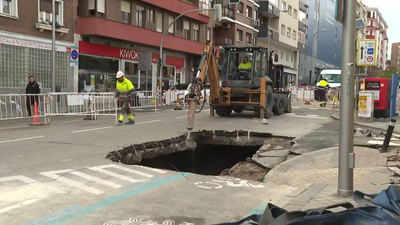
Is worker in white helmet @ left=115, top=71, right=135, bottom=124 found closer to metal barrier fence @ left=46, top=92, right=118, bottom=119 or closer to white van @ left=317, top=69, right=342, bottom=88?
metal barrier fence @ left=46, top=92, right=118, bottom=119

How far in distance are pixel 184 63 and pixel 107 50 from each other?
10.1 meters

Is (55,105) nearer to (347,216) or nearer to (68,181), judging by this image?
(68,181)

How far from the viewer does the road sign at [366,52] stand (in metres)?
11.0

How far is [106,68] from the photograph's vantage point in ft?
80.7

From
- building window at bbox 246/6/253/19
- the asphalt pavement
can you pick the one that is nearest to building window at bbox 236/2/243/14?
building window at bbox 246/6/253/19

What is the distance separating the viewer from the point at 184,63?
3325 centimetres

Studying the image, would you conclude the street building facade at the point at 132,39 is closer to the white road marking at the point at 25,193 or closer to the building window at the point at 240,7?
the building window at the point at 240,7

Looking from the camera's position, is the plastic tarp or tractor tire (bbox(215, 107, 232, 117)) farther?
tractor tire (bbox(215, 107, 232, 117))

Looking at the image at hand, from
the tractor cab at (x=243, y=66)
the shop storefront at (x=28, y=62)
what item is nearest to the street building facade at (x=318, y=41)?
the shop storefront at (x=28, y=62)

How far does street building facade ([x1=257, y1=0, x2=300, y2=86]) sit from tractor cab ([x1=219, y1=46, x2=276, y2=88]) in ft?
106

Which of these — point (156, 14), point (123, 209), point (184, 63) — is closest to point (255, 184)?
point (123, 209)

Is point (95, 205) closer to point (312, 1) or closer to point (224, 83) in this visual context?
point (224, 83)

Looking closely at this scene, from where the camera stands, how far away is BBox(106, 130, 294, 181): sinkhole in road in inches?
301

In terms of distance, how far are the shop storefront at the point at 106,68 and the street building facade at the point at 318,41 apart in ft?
126
